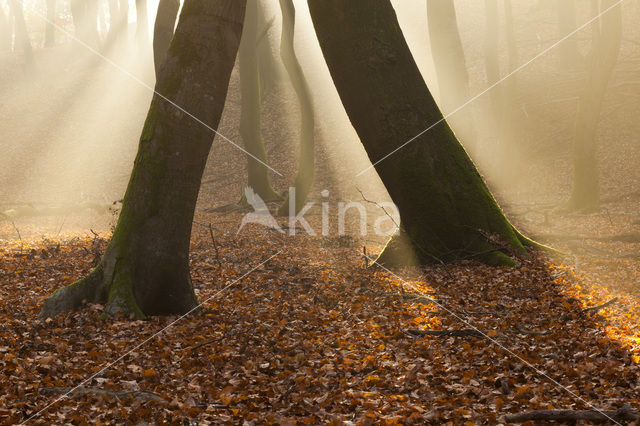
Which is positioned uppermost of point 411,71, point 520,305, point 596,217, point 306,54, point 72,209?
point 306,54

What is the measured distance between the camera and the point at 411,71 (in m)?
7.92

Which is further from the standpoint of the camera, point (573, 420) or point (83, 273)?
point (83, 273)

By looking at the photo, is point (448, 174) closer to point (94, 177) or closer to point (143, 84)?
point (94, 177)

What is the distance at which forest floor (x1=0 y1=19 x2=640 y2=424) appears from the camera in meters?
4.09

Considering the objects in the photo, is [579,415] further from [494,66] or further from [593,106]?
[494,66]

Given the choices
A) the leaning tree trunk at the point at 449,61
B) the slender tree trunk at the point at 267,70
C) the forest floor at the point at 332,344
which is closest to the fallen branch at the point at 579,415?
the forest floor at the point at 332,344

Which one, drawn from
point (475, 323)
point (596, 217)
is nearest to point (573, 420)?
point (475, 323)

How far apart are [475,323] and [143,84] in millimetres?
28651

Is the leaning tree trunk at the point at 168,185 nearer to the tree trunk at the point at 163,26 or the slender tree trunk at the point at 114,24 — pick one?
the tree trunk at the point at 163,26

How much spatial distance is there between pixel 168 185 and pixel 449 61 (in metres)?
10.8

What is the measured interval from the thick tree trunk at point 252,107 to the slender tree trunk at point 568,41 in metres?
13.5

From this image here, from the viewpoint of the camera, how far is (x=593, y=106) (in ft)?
42.6

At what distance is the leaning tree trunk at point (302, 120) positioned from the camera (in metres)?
15.3

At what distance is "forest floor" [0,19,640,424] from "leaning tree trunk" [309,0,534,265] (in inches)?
19.9
